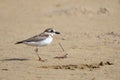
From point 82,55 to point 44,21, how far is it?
871cm

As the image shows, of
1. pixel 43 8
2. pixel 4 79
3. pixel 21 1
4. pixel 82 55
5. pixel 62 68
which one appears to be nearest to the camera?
pixel 4 79

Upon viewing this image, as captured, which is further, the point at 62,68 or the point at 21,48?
the point at 21,48

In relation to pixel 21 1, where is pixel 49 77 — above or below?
below

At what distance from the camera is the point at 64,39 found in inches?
760

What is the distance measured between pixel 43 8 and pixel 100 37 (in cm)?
880

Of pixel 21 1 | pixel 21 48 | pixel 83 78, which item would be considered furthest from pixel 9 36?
pixel 21 1

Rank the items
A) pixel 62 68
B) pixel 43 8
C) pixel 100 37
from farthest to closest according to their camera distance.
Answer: pixel 43 8 → pixel 100 37 → pixel 62 68

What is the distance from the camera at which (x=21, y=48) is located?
17656mm

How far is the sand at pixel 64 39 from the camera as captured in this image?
13.9 metres

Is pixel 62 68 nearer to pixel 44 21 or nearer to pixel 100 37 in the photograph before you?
pixel 100 37

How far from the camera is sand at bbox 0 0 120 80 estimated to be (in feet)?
45.6

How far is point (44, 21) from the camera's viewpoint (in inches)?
973

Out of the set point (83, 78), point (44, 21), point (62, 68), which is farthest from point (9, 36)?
point (83, 78)

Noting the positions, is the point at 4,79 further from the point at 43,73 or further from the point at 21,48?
the point at 21,48
